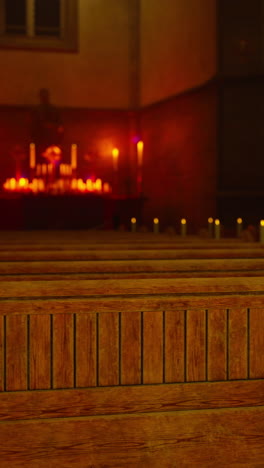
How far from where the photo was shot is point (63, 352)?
2.43 meters

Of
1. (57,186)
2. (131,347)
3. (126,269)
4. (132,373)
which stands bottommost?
(132,373)

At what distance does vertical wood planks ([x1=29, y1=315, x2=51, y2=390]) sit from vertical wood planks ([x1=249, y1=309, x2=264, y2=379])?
0.81 metres

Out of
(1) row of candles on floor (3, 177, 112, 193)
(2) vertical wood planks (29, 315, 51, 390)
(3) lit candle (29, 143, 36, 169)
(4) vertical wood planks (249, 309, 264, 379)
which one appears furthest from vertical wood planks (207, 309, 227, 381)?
(3) lit candle (29, 143, 36, 169)

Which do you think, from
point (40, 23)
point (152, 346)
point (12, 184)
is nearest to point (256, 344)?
point (152, 346)

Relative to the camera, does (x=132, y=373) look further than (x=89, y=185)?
No

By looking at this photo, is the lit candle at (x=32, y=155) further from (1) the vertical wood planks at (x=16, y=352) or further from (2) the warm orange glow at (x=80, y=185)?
(1) the vertical wood planks at (x=16, y=352)

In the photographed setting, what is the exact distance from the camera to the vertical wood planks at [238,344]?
251 cm

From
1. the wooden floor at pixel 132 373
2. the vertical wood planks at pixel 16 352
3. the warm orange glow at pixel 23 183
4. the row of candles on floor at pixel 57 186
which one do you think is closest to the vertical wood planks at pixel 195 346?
the wooden floor at pixel 132 373

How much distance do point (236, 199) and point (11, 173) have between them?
13.9 ft

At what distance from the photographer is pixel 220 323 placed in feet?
8.24

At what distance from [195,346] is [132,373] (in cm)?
27

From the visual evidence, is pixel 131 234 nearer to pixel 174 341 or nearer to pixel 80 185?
pixel 80 185

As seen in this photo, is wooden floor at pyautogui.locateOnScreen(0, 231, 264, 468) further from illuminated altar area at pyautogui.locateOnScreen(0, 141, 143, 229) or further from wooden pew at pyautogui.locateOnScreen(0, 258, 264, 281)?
illuminated altar area at pyautogui.locateOnScreen(0, 141, 143, 229)

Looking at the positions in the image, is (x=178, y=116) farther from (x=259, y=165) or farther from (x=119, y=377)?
(x=119, y=377)
